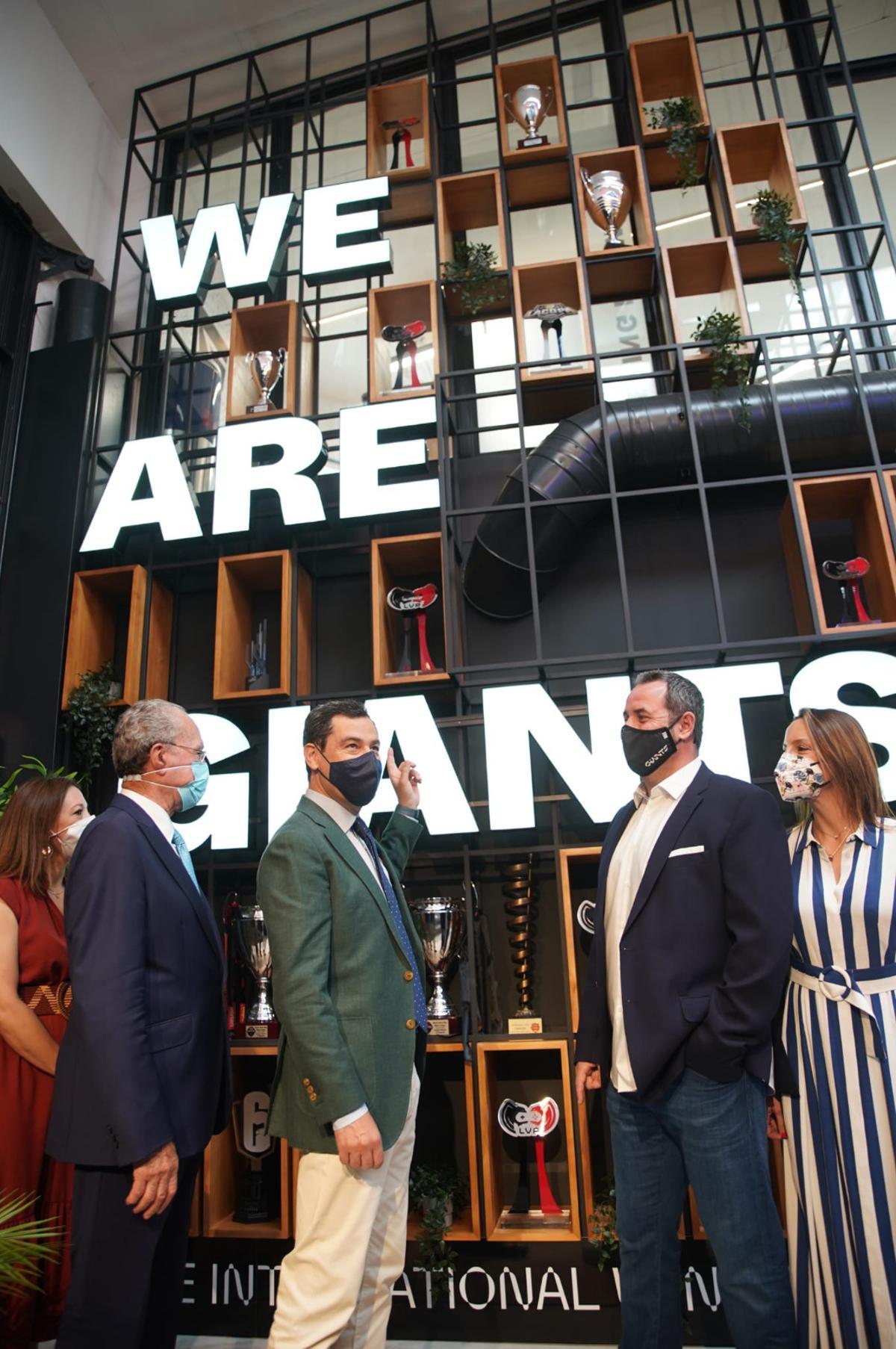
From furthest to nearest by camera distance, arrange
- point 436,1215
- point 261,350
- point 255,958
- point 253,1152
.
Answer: point 261,350, point 255,958, point 253,1152, point 436,1215

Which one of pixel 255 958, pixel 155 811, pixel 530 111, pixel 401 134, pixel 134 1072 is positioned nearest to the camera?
pixel 134 1072

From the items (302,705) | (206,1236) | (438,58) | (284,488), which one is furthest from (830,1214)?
(438,58)

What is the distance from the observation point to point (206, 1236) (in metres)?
3.12

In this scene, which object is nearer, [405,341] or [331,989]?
[331,989]

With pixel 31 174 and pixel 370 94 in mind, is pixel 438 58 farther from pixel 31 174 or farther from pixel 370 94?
pixel 31 174

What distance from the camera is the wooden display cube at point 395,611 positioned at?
3.62m

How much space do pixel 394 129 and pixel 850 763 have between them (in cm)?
437

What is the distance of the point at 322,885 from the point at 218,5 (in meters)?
5.48

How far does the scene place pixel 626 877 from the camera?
6.88 ft

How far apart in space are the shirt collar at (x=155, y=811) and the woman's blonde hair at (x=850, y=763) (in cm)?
153

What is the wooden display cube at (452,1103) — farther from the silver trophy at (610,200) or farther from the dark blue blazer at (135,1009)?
the silver trophy at (610,200)

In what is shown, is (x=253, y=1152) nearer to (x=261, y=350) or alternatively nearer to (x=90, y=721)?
(x=90, y=721)

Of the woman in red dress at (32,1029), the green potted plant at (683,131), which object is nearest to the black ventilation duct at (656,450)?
the green potted plant at (683,131)

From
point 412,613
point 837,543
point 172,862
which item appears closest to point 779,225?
point 837,543
